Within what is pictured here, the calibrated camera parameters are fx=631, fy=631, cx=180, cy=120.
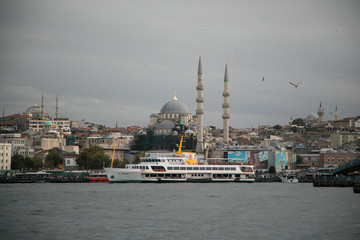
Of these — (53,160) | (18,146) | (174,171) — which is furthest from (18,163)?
(174,171)

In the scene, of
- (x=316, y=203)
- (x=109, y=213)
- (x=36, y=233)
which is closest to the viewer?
(x=36, y=233)

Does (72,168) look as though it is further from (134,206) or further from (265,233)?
(265,233)

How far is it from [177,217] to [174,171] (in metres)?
33.6

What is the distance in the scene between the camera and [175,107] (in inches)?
4638

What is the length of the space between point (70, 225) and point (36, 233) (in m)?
2.43

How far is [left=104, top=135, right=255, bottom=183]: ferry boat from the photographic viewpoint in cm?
6341

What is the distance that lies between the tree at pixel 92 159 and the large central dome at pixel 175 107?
30.3m

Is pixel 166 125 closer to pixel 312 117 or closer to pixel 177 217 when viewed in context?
pixel 312 117

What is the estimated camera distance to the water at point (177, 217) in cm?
2511

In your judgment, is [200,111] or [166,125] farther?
[166,125]

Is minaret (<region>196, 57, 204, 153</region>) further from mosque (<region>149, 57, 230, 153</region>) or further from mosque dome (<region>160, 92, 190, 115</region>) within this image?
mosque dome (<region>160, 92, 190, 115</region>)

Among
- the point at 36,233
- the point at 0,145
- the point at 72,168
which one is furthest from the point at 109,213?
the point at 72,168

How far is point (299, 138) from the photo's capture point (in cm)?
13988

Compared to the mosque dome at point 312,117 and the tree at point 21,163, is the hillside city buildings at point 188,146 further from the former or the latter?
the mosque dome at point 312,117
